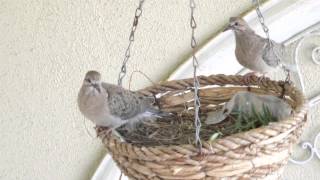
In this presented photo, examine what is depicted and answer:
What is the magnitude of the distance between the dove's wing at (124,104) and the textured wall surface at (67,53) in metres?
0.54

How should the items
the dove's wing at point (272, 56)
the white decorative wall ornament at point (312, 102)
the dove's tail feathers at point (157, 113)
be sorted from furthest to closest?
1. the white decorative wall ornament at point (312, 102)
2. the dove's wing at point (272, 56)
3. the dove's tail feathers at point (157, 113)

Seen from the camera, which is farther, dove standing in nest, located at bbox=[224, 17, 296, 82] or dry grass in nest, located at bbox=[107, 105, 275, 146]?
dove standing in nest, located at bbox=[224, 17, 296, 82]

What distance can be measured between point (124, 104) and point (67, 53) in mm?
606

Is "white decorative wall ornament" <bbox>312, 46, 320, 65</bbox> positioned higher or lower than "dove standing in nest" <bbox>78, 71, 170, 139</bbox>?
higher

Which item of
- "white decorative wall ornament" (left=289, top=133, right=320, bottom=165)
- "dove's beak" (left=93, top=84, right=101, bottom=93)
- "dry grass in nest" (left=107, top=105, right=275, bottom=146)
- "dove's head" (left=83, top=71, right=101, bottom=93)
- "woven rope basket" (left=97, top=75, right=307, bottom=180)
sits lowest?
"woven rope basket" (left=97, top=75, right=307, bottom=180)

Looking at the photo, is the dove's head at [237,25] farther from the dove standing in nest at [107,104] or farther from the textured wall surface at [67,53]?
the dove standing in nest at [107,104]

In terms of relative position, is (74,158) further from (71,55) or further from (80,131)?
(71,55)

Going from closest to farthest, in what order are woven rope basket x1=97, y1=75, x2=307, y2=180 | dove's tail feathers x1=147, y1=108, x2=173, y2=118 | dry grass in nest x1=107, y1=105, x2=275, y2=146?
woven rope basket x1=97, y1=75, x2=307, y2=180
dry grass in nest x1=107, y1=105, x2=275, y2=146
dove's tail feathers x1=147, y1=108, x2=173, y2=118

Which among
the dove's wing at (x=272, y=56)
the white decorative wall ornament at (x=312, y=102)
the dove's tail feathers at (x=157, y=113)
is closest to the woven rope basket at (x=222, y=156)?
the dove's tail feathers at (x=157, y=113)

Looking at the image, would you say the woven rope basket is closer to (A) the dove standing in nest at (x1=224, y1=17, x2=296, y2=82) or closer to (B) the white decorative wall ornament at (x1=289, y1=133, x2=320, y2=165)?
(A) the dove standing in nest at (x1=224, y1=17, x2=296, y2=82)

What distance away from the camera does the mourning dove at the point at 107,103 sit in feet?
3.84

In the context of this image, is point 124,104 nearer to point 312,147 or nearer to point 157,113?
point 157,113

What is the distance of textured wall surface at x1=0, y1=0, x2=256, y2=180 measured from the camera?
67.1 inches

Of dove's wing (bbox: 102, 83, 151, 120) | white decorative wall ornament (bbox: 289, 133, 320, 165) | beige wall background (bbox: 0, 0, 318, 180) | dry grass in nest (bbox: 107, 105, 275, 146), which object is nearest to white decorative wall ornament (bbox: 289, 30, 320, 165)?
white decorative wall ornament (bbox: 289, 133, 320, 165)
